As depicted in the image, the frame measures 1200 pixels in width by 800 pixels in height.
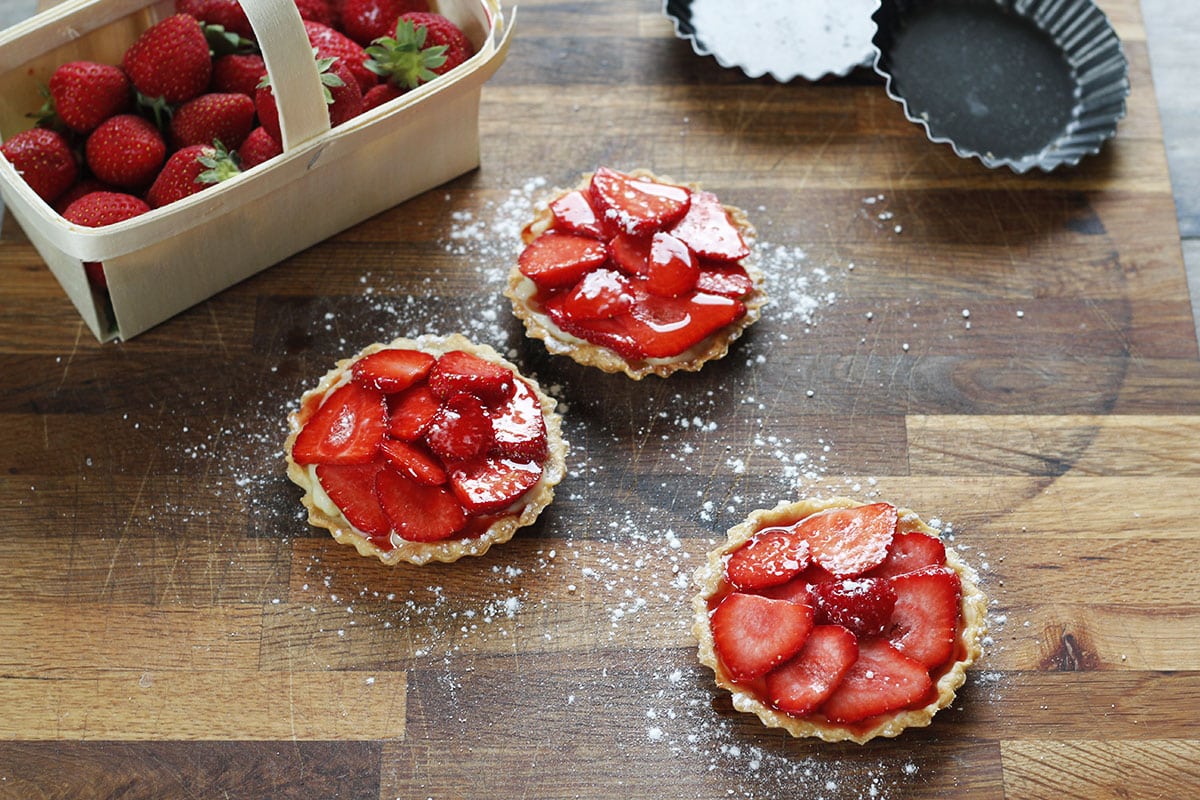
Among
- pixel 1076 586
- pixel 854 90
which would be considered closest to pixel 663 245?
pixel 854 90

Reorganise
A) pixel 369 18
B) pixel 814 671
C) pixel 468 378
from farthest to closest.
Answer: pixel 369 18 → pixel 468 378 → pixel 814 671

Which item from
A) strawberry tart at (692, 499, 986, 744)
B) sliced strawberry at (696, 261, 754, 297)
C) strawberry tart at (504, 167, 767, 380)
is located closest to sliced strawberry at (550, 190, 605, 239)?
strawberry tart at (504, 167, 767, 380)

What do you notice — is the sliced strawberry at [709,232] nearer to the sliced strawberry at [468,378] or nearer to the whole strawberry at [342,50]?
the sliced strawberry at [468,378]

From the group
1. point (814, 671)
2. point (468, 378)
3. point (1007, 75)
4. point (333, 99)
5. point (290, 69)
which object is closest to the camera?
point (814, 671)

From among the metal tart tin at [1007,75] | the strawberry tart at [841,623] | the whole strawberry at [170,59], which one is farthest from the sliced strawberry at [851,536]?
the whole strawberry at [170,59]

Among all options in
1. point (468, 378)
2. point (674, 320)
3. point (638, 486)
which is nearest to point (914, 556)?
point (638, 486)

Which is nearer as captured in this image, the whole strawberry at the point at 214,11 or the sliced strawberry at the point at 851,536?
the sliced strawberry at the point at 851,536

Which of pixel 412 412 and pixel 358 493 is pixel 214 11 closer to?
pixel 412 412
